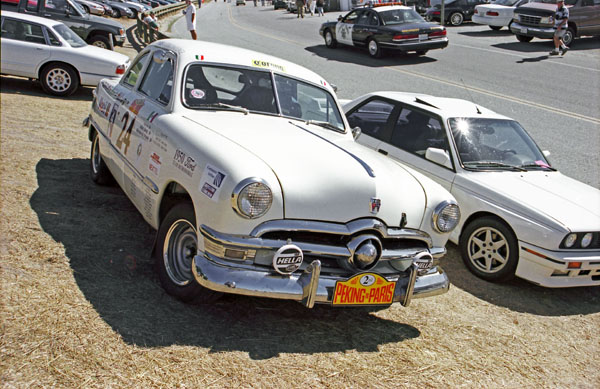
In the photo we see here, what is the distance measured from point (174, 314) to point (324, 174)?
1410mm

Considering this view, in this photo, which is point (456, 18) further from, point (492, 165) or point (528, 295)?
point (528, 295)

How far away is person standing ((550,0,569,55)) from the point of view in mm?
19734

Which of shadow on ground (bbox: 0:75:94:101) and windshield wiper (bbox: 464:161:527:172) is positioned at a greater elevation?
windshield wiper (bbox: 464:161:527:172)

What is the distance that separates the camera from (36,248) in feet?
16.5

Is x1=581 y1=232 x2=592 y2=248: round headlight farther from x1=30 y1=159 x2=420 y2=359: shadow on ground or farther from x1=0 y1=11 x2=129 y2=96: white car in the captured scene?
x1=0 y1=11 x2=129 y2=96: white car

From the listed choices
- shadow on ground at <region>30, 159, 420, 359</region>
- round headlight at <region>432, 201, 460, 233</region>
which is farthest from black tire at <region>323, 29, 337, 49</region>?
round headlight at <region>432, 201, 460, 233</region>

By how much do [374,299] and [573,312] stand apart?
2.38 metres

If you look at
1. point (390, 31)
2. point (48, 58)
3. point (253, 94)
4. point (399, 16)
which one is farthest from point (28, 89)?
point (399, 16)

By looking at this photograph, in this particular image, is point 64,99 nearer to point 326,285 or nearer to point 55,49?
point 55,49

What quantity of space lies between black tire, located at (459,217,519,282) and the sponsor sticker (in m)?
3.13

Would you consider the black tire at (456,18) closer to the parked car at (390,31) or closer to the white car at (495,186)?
the parked car at (390,31)

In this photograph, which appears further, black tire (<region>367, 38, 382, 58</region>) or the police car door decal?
the police car door decal

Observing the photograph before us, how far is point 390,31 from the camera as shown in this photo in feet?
63.6

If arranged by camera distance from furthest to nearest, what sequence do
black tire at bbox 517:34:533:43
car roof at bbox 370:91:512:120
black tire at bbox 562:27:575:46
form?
black tire at bbox 517:34:533:43
black tire at bbox 562:27:575:46
car roof at bbox 370:91:512:120
